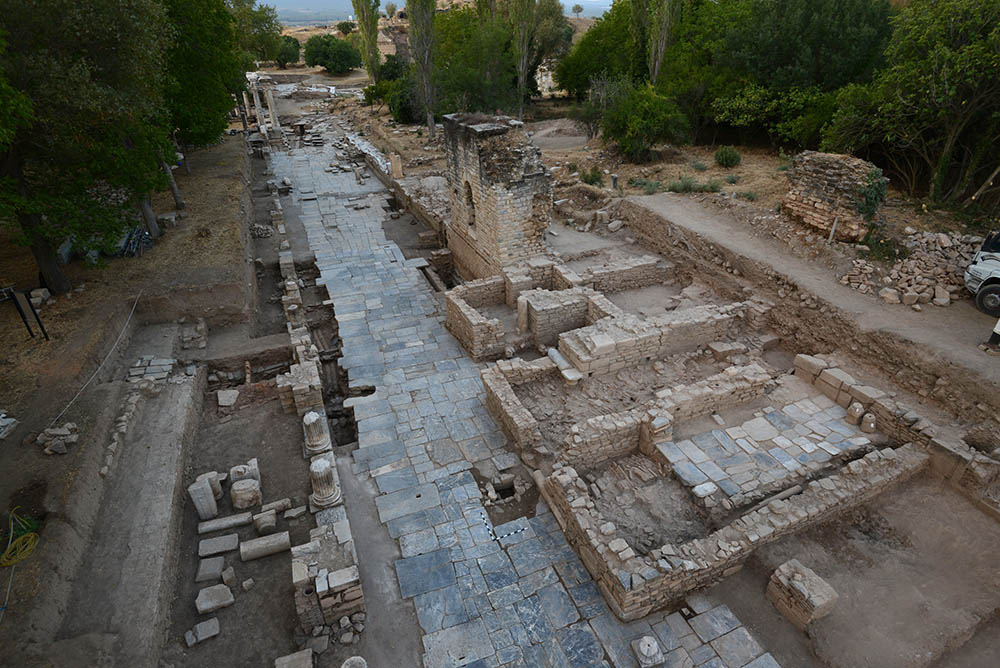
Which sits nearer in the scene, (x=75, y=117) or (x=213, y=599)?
(x=213, y=599)

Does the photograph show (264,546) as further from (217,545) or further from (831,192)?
(831,192)

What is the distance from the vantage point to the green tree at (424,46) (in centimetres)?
2548

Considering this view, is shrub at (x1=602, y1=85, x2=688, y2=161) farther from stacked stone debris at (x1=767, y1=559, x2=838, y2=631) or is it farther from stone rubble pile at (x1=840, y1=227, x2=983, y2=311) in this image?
stacked stone debris at (x1=767, y1=559, x2=838, y2=631)

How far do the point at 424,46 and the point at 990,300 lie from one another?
84.0 ft

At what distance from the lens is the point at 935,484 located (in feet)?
22.7

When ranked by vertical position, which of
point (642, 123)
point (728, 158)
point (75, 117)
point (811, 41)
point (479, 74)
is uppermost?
point (811, 41)

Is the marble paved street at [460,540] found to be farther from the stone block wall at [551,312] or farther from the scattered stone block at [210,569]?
the scattered stone block at [210,569]

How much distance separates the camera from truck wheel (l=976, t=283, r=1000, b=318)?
8766mm

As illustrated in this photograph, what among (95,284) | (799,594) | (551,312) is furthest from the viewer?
(95,284)

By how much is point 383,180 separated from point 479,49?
10455 mm

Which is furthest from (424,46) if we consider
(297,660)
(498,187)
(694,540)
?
(297,660)

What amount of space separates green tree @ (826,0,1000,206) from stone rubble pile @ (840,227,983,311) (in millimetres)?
2522

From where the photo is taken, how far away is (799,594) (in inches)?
209

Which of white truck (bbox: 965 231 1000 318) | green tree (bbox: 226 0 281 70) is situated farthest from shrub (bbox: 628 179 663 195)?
green tree (bbox: 226 0 281 70)
